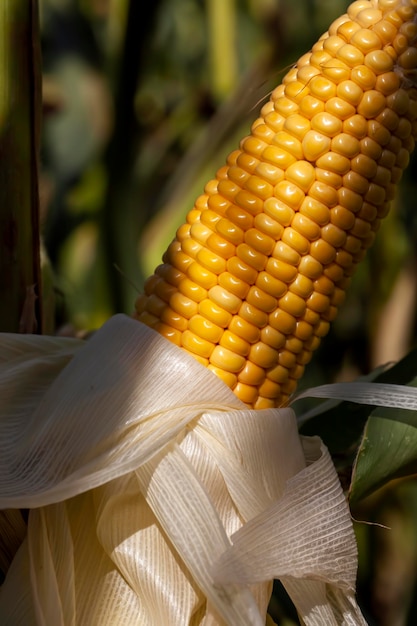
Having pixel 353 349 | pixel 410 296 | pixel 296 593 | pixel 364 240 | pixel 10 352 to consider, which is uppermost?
pixel 364 240

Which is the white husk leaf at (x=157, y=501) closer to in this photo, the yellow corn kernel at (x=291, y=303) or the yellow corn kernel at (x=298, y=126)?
the yellow corn kernel at (x=291, y=303)

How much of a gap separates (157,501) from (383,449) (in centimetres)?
23

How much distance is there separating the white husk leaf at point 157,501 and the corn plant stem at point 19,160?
11 cm

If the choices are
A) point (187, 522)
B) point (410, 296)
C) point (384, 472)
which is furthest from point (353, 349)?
point (187, 522)

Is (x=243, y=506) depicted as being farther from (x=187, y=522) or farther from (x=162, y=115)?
(x=162, y=115)

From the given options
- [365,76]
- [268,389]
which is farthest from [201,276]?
[365,76]

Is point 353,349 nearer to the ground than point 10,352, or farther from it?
nearer to the ground

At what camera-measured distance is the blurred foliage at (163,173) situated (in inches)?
61.2

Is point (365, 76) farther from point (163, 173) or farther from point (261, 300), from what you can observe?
point (163, 173)

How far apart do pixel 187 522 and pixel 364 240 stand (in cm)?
30

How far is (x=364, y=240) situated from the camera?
2.36 ft

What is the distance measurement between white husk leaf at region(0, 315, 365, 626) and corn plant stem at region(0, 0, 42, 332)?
115mm

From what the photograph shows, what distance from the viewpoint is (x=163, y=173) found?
8.92ft

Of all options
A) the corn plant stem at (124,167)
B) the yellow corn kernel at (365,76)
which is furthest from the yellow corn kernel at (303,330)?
the corn plant stem at (124,167)
